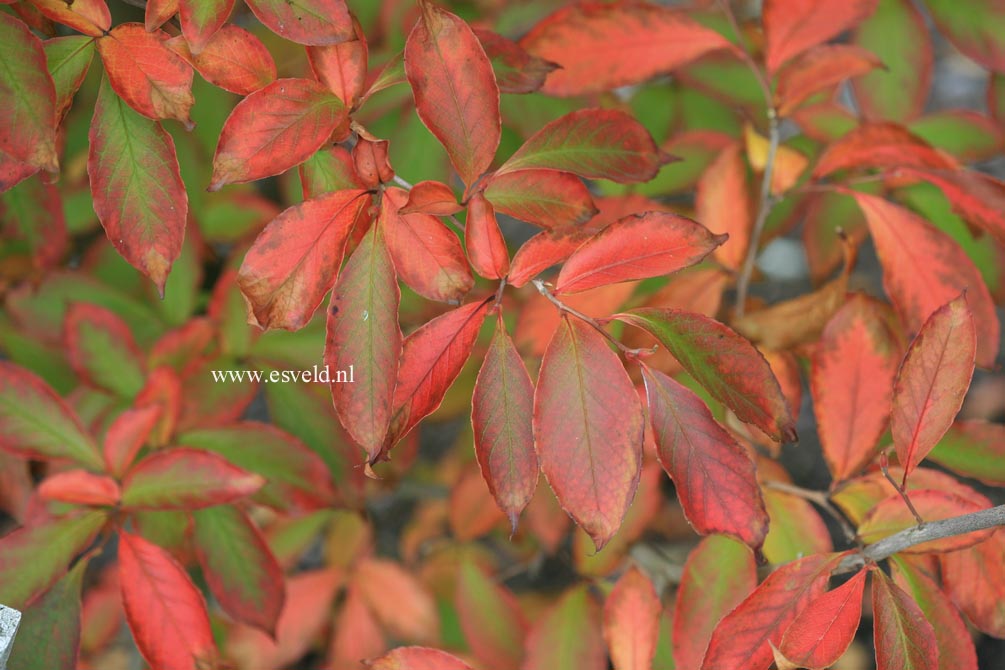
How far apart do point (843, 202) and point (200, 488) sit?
0.93m

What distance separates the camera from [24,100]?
606 mm

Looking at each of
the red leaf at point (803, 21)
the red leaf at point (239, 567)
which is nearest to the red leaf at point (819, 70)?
the red leaf at point (803, 21)

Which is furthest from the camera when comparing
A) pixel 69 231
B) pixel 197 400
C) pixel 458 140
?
pixel 69 231

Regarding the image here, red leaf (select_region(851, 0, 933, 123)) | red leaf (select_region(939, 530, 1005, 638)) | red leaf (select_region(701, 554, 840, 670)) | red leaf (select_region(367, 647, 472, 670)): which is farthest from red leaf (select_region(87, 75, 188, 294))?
red leaf (select_region(851, 0, 933, 123))

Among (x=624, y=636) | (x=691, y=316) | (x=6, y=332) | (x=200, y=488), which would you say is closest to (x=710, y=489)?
(x=691, y=316)

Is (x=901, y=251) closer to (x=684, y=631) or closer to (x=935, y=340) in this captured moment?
(x=935, y=340)

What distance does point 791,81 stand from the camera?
0.94 metres

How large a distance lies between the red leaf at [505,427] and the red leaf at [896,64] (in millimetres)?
758

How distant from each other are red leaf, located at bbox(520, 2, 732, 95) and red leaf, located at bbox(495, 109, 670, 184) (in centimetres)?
19

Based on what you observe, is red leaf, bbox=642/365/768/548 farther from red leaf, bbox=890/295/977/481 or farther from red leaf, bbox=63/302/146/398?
red leaf, bbox=63/302/146/398

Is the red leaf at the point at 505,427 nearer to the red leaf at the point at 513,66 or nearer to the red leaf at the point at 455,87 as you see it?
the red leaf at the point at 455,87

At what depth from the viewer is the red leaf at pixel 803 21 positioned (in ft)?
3.06

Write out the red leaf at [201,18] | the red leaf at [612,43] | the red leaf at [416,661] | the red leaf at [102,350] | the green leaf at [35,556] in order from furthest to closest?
1. the red leaf at [102,350]
2. the red leaf at [612,43]
3. the green leaf at [35,556]
4. the red leaf at [416,661]
5. the red leaf at [201,18]

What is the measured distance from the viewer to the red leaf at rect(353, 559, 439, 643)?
122 cm
